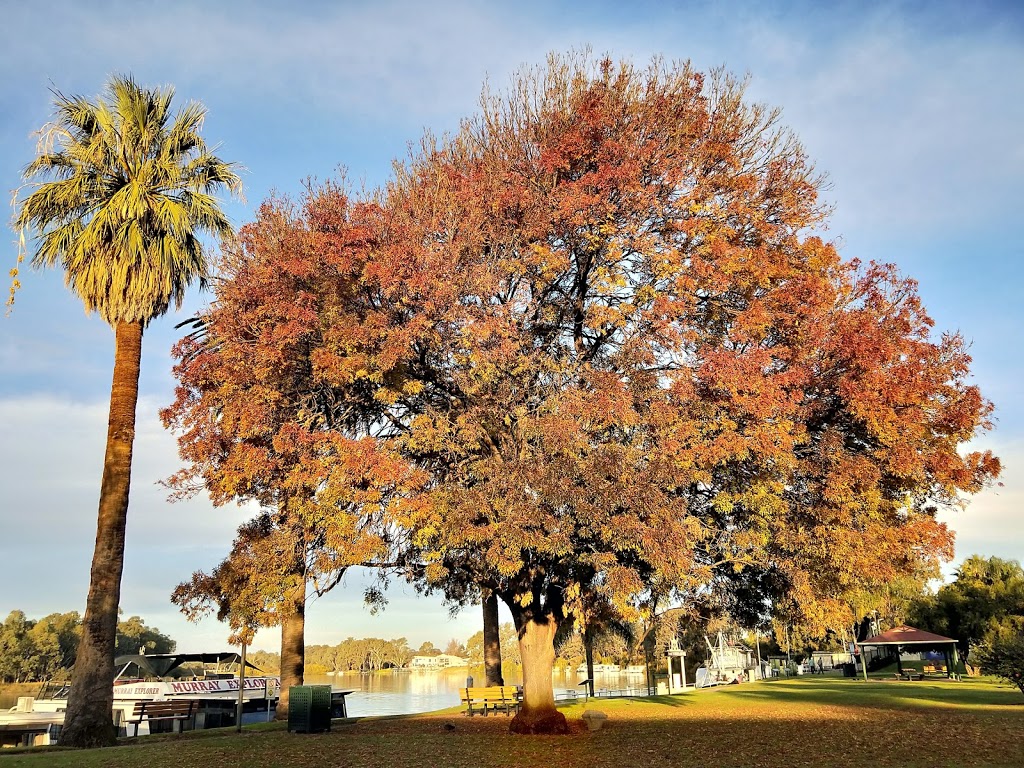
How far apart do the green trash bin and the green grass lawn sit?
0.45 metres

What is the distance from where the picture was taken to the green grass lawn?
480 inches

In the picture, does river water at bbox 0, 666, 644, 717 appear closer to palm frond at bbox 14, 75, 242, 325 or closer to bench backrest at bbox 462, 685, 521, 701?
bench backrest at bbox 462, 685, 521, 701

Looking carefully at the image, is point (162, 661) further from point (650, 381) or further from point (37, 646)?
point (37, 646)

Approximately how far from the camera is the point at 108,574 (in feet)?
56.8

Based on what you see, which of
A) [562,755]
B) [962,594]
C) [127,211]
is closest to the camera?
[562,755]

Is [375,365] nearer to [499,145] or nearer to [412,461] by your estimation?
[412,461]

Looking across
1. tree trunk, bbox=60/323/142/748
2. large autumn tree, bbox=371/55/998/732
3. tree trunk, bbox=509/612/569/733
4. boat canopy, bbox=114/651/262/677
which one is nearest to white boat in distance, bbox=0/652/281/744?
boat canopy, bbox=114/651/262/677

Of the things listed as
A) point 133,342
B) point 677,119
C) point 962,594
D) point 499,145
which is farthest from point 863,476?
point 962,594

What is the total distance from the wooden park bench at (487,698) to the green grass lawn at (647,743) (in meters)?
0.66

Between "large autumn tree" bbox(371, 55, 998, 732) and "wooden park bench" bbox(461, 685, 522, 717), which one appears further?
"wooden park bench" bbox(461, 685, 522, 717)

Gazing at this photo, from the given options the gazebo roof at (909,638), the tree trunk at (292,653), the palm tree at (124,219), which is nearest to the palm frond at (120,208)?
the palm tree at (124,219)

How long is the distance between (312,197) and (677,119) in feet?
29.8

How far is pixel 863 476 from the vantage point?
14.8 metres

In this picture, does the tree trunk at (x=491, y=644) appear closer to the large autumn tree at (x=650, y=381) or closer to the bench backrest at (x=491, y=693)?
the bench backrest at (x=491, y=693)
